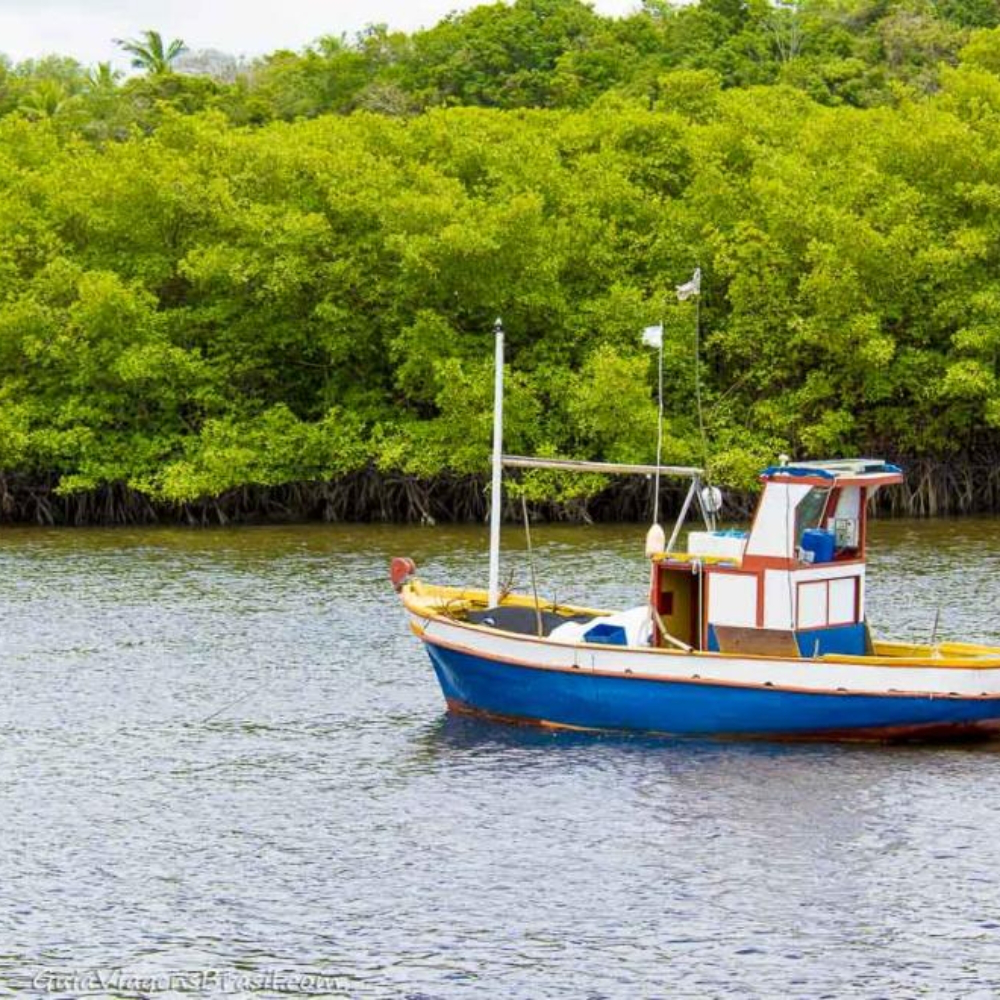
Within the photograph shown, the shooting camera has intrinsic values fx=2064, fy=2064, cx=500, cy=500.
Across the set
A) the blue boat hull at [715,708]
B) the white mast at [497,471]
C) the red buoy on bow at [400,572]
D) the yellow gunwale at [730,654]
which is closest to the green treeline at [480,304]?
the red buoy on bow at [400,572]

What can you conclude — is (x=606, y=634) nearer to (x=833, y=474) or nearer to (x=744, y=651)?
(x=744, y=651)

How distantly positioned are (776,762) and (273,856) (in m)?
9.12

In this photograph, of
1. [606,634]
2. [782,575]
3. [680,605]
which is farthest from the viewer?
[680,605]

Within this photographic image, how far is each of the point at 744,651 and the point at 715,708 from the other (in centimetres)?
141

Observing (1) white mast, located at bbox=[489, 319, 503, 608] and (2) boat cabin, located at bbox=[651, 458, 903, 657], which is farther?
(1) white mast, located at bbox=[489, 319, 503, 608]

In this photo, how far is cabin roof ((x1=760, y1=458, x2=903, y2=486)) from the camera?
35.9 meters

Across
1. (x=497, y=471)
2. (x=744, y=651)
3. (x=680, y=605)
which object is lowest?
(x=744, y=651)

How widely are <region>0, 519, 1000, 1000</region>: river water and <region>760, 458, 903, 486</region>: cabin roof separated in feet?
15.4

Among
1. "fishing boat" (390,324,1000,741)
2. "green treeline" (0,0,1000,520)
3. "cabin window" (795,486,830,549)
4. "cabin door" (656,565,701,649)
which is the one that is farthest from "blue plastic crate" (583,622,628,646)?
"green treeline" (0,0,1000,520)

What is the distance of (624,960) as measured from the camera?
24516 mm

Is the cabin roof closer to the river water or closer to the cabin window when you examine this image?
the cabin window

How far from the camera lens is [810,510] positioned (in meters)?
36.1

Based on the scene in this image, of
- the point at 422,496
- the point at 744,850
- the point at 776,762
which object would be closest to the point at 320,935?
the point at 744,850

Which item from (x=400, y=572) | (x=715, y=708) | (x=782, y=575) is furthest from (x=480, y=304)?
(x=715, y=708)
